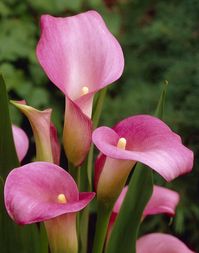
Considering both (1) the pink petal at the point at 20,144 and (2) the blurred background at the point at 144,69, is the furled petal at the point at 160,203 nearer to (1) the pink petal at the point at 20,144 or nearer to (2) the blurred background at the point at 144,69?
(1) the pink petal at the point at 20,144

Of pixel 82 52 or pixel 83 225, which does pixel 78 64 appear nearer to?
pixel 82 52

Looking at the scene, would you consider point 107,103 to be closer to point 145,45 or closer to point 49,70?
point 145,45

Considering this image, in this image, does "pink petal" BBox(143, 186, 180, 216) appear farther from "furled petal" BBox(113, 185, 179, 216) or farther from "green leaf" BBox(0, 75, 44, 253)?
"green leaf" BBox(0, 75, 44, 253)

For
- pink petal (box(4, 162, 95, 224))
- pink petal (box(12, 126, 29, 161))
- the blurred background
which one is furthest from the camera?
the blurred background

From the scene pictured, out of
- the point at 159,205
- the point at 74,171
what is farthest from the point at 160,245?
the point at 74,171

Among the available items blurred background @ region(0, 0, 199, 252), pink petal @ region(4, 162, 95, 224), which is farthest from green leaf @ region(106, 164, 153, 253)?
blurred background @ region(0, 0, 199, 252)

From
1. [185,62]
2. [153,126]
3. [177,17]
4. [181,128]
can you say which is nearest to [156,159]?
[153,126]
